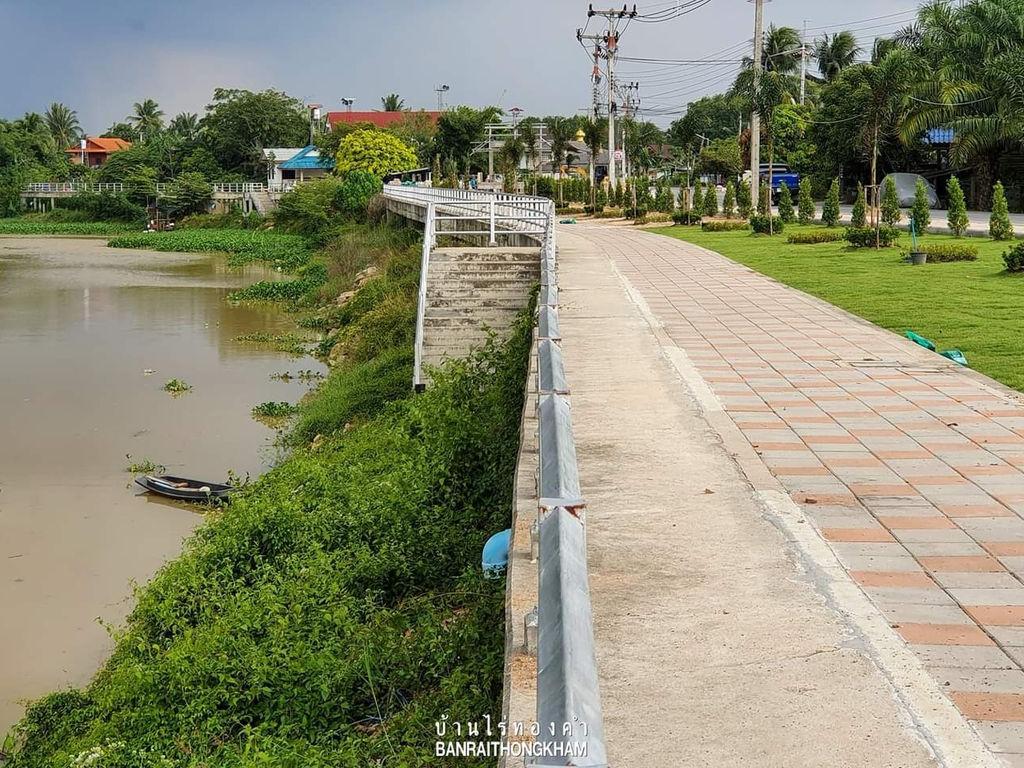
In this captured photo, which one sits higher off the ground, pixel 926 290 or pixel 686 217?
pixel 686 217

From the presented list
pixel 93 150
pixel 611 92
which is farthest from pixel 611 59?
pixel 93 150

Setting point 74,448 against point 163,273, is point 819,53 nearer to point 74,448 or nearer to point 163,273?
point 163,273

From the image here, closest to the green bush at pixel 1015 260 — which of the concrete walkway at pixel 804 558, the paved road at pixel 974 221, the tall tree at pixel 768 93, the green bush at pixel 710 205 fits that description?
the paved road at pixel 974 221

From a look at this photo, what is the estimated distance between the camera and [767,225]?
28.8 metres

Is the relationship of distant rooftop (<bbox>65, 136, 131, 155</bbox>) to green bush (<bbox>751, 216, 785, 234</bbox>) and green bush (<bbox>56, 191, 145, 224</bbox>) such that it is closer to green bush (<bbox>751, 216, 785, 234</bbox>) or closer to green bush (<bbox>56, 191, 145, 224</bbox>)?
green bush (<bbox>56, 191, 145, 224</bbox>)

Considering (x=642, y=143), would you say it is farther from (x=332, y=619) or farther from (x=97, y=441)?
(x=332, y=619)

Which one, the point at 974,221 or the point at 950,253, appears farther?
the point at 974,221

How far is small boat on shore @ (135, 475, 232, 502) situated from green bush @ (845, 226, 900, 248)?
553 inches

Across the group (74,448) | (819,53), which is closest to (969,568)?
(74,448)

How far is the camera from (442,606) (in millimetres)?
7078

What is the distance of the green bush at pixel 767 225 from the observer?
94.2 ft

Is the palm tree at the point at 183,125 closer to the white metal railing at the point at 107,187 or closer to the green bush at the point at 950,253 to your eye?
the white metal railing at the point at 107,187

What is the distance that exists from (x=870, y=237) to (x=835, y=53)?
42359 millimetres

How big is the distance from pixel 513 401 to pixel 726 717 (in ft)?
25.0
